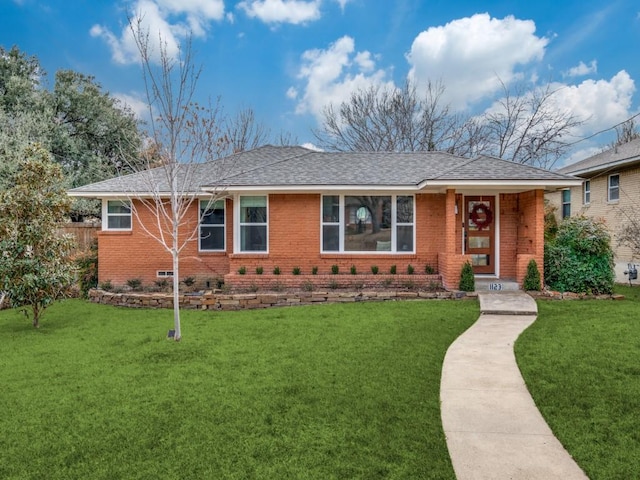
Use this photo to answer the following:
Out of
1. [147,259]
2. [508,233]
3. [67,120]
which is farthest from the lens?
[67,120]

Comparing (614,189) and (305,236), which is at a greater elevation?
(614,189)

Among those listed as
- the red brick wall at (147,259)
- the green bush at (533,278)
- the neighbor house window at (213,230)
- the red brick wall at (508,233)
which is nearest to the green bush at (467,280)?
the green bush at (533,278)

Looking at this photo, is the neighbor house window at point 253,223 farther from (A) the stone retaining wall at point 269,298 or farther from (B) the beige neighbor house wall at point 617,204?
(B) the beige neighbor house wall at point 617,204

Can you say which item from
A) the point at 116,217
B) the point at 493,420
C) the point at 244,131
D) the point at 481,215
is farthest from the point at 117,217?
the point at 493,420

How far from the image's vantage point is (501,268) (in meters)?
12.3

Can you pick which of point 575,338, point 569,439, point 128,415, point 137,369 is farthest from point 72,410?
point 575,338

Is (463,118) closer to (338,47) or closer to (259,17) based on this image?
(338,47)

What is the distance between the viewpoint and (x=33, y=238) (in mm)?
8711

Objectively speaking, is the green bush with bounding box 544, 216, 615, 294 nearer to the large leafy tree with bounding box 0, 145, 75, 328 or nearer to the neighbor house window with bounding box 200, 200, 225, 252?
the neighbor house window with bounding box 200, 200, 225, 252

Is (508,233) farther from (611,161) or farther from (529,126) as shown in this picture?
(529,126)

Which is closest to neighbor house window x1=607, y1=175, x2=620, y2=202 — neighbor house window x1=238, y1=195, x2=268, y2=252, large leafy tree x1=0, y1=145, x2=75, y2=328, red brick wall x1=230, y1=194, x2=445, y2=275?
red brick wall x1=230, y1=194, x2=445, y2=275

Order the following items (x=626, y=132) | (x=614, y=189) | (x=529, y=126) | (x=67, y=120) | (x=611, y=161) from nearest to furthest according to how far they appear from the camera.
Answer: (x=611, y=161) < (x=614, y=189) < (x=67, y=120) < (x=529, y=126) < (x=626, y=132)

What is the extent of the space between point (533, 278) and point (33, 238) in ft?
37.6

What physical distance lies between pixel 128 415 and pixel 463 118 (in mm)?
26378
